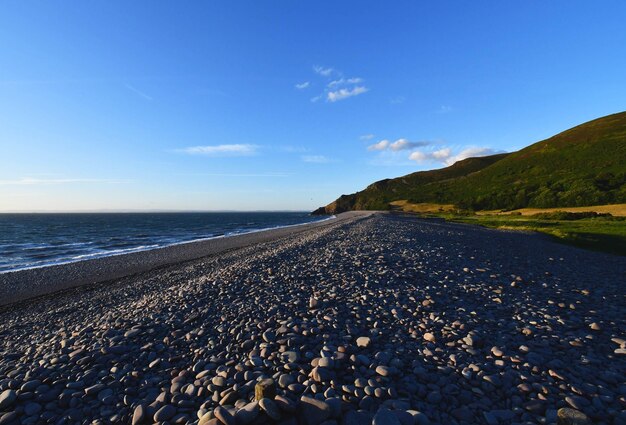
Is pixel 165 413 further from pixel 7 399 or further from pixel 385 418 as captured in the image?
pixel 385 418

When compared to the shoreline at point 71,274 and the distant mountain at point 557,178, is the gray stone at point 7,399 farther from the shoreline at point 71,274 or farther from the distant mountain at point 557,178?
the distant mountain at point 557,178

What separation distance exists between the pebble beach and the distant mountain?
79.0m

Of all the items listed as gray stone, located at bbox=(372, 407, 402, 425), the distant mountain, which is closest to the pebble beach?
gray stone, located at bbox=(372, 407, 402, 425)

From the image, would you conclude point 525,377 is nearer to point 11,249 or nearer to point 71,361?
point 71,361

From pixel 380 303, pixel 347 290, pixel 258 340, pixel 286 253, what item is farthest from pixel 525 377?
pixel 286 253

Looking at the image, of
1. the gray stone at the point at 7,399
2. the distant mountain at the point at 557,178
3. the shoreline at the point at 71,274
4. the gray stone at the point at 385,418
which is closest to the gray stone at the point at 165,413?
the gray stone at the point at 7,399

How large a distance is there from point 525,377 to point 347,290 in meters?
6.62

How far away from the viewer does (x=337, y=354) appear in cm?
698

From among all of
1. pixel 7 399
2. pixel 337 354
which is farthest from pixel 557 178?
pixel 7 399

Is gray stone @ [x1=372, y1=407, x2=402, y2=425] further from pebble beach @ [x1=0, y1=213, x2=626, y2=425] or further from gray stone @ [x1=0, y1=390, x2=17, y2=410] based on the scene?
gray stone @ [x1=0, y1=390, x2=17, y2=410]

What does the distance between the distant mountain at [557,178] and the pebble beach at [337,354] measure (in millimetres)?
79022

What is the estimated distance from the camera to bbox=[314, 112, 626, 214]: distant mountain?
75.8 metres

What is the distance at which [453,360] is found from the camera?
673cm

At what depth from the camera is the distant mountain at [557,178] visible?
7581 centimetres
